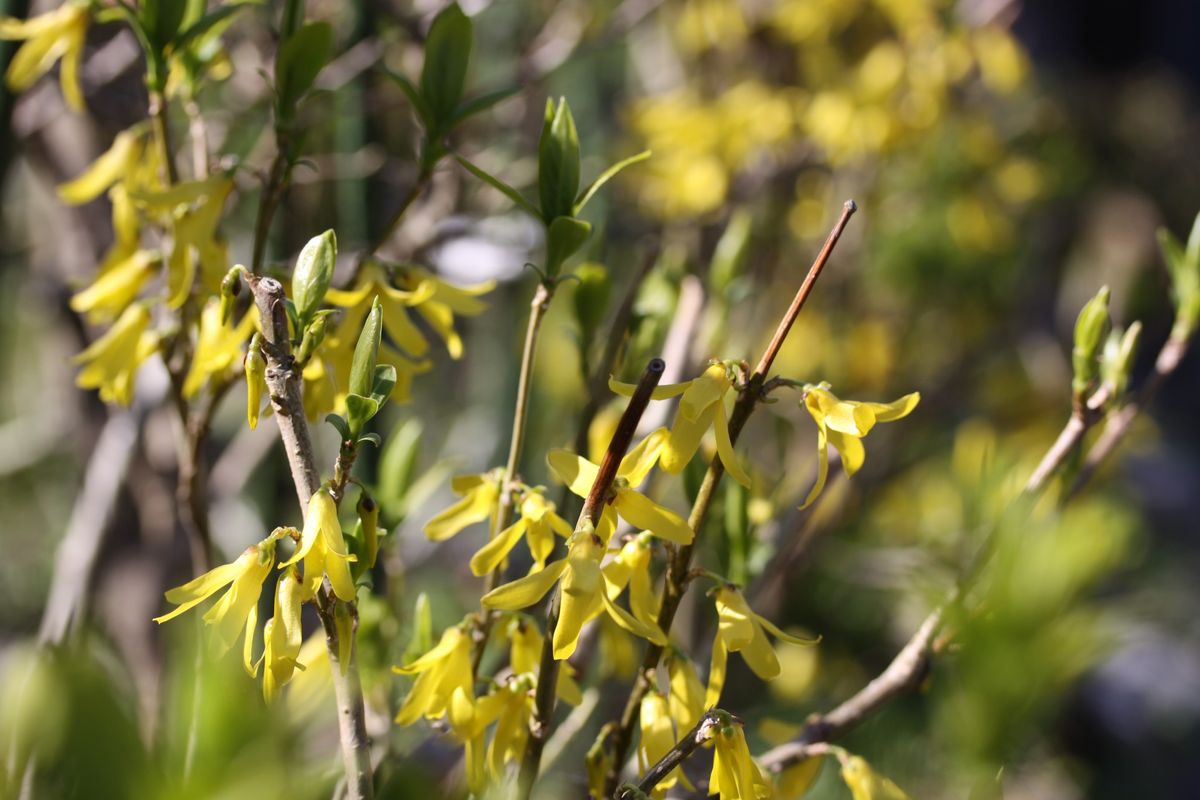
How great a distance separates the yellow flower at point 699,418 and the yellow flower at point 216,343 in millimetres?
211

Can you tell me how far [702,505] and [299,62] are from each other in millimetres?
281

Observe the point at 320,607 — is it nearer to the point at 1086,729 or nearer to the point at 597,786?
the point at 597,786

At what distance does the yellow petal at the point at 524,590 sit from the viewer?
37cm

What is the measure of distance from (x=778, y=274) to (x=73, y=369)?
1029 millimetres

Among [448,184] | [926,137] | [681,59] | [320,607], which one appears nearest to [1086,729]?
[926,137]

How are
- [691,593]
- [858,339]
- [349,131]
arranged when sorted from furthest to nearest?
1. [858,339]
2. [349,131]
3. [691,593]

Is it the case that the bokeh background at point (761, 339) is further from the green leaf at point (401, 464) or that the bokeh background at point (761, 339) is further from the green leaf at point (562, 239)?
the green leaf at point (562, 239)

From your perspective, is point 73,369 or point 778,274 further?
point 778,274

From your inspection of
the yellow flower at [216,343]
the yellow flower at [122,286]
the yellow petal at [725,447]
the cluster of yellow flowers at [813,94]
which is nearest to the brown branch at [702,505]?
the yellow petal at [725,447]

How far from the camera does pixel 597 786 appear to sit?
1.50 ft

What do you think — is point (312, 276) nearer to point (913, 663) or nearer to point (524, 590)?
point (524, 590)

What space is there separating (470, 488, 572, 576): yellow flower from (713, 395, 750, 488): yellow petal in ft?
0.25

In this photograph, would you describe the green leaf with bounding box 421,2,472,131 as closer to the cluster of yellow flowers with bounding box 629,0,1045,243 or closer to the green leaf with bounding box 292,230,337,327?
the green leaf with bounding box 292,230,337,327

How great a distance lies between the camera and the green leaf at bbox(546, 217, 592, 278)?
43 centimetres
